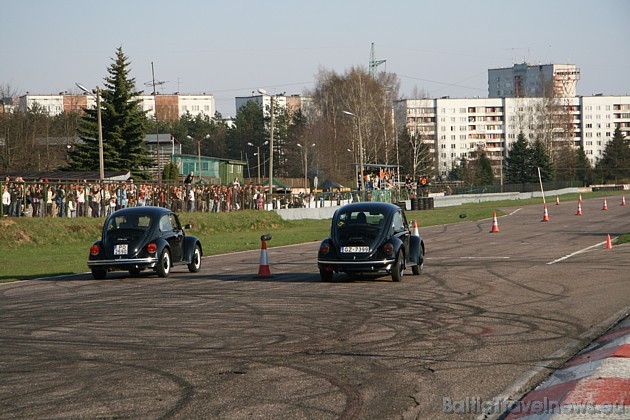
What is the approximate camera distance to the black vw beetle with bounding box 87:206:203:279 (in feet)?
62.4

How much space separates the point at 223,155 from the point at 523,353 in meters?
148

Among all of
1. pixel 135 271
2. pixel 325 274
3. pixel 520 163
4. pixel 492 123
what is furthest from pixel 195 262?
pixel 492 123

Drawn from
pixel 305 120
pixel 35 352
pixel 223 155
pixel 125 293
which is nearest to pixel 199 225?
pixel 125 293

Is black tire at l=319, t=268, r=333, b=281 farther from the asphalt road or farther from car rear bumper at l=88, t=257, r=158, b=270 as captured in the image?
car rear bumper at l=88, t=257, r=158, b=270

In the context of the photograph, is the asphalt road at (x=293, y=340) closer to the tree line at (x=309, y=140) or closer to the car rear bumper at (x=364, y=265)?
the car rear bumper at (x=364, y=265)

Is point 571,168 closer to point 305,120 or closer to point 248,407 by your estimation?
point 305,120

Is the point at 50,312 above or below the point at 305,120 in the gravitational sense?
below

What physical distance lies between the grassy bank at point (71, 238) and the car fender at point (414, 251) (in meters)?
8.81

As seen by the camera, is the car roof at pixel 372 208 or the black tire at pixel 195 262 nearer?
the car roof at pixel 372 208

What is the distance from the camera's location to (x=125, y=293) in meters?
16.2

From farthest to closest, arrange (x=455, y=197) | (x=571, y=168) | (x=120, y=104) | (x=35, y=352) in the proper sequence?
(x=571, y=168)
(x=455, y=197)
(x=120, y=104)
(x=35, y=352)

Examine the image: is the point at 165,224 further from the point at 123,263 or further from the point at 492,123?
the point at 492,123

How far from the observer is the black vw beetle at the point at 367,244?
663 inches

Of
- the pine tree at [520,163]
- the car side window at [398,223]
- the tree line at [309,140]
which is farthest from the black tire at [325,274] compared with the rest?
the pine tree at [520,163]
